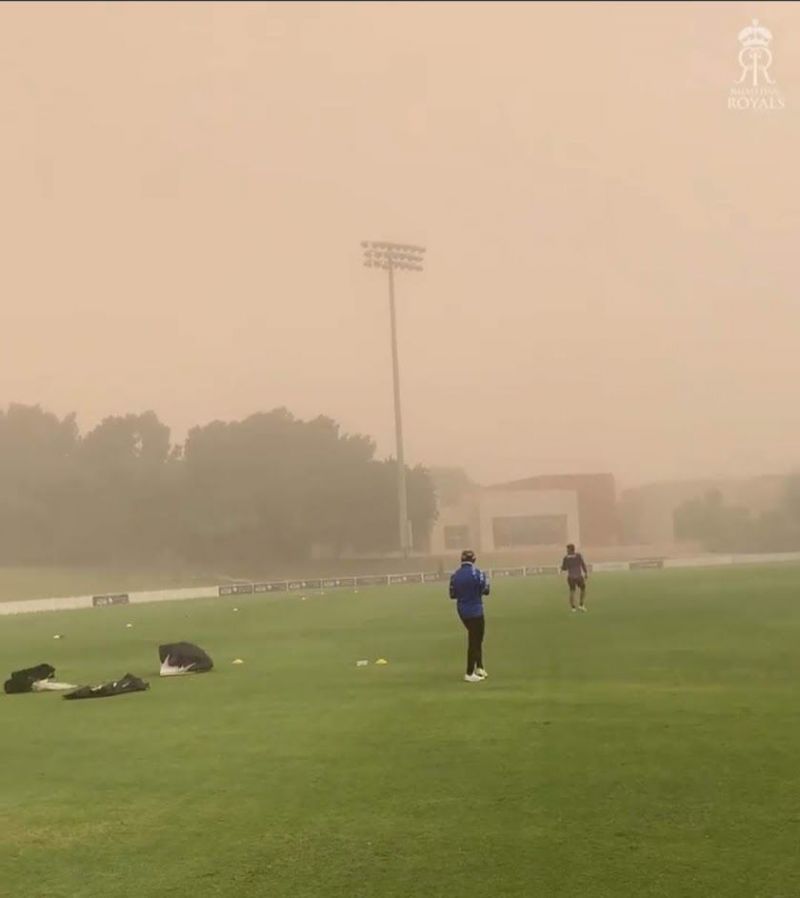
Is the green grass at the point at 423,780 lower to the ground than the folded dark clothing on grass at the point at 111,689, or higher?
lower

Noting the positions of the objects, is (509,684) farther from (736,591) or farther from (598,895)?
(736,591)

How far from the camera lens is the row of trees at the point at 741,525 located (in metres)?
138

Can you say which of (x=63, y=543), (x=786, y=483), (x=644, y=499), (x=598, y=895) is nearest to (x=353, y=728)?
(x=598, y=895)

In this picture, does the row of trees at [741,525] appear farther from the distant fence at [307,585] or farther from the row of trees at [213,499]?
the row of trees at [213,499]

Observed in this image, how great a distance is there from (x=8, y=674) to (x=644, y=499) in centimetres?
15701

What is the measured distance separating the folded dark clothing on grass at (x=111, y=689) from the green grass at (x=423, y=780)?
37cm

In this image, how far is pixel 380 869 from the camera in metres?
7.36

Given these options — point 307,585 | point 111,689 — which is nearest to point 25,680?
point 111,689

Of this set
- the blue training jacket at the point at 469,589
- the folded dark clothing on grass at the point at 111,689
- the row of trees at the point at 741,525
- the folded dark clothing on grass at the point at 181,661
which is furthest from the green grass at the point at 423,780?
the row of trees at the point at 741,525

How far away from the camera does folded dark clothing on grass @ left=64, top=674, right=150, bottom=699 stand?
1708cm

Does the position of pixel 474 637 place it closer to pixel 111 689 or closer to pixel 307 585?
pixel 111 689

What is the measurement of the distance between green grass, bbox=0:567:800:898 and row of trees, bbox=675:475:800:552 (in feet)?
404

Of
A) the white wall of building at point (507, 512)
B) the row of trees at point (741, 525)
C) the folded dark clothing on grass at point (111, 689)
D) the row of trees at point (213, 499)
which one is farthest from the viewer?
the row of trees at point (741, 525)

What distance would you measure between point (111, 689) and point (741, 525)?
137023mm
